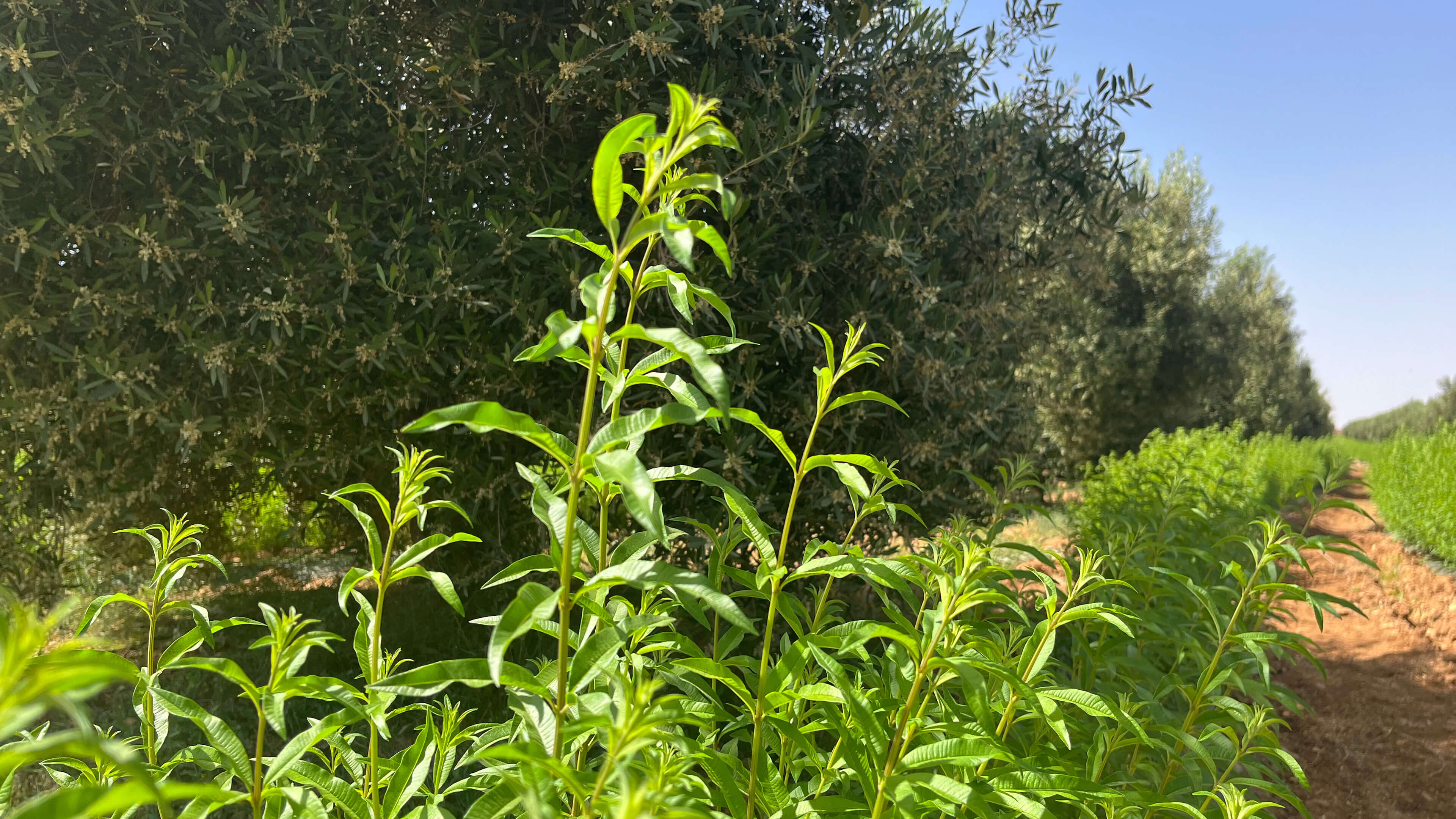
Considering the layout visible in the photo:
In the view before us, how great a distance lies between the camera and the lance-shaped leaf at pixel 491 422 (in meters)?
0.82

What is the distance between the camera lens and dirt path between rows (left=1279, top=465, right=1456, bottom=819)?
A: 4074 millimetres

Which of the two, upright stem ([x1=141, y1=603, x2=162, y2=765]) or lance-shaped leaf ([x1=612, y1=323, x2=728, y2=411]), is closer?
lance-shaped leaf ([x1=612, y1=323, x2=728, y2=411])

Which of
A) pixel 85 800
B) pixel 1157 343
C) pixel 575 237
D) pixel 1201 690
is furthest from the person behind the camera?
pixel 1157 343

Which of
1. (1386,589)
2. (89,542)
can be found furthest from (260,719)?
(1386,589)

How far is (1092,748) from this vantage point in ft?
6.17

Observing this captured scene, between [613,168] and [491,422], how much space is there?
32 cm

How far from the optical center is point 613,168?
34.3 inches

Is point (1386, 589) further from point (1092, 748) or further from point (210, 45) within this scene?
point (210, 45)

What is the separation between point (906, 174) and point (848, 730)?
10.7 ft

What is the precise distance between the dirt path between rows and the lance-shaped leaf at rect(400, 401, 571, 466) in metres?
2.83

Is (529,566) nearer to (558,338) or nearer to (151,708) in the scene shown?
(558,338)

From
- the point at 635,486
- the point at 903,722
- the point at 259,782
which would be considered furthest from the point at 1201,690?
the point at 259,782

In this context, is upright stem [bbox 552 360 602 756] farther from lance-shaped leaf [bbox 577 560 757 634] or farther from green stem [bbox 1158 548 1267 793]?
green stem [bbox 1158 548 1267 793]

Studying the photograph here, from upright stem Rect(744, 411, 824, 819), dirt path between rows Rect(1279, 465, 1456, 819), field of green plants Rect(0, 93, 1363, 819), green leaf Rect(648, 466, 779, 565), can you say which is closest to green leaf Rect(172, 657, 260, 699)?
field of green plants Rect(0, 93, 1363, 819)
